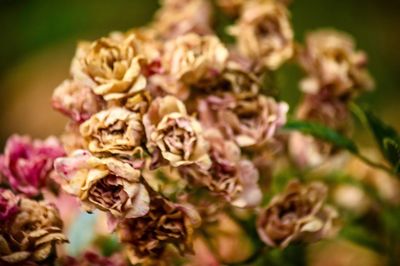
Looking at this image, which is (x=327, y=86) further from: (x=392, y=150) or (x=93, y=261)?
(x=93, y=261)

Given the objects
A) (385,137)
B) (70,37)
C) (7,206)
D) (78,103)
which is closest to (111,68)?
(78,103)

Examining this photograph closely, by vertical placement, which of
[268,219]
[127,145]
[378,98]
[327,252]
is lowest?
[378,98]

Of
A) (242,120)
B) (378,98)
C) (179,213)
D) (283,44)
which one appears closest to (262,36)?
(283,44)

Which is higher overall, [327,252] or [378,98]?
[327,252]

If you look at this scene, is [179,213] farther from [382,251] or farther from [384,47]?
[384,47]

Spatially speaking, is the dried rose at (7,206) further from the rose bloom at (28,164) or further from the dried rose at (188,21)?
the dried rose at (188,21)

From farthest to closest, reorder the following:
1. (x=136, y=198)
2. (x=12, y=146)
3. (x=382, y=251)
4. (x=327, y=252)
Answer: (x=327, y=252)
(x=382, y=251)
(x=12, y=146)
(x=136, y=198)

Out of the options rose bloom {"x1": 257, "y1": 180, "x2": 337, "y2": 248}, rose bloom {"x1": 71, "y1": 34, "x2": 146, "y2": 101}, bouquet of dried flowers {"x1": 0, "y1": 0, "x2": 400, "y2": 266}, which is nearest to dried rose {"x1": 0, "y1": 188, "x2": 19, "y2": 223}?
bouquet of dried flowers {"x1": 0, "y1": 0, "x2": 400, "y2": 266}
